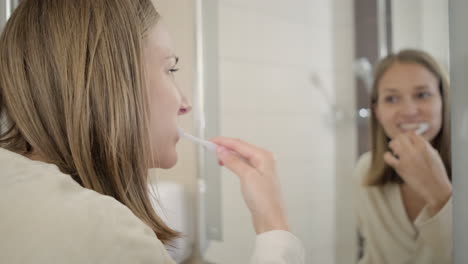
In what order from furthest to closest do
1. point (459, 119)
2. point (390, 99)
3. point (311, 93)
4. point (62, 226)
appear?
1. point (311, 93)
2. point (390, 99)
3. point (459, 119)
4. point (62, 226)

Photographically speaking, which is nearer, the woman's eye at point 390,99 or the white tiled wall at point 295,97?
the woman's eye at point 390,99

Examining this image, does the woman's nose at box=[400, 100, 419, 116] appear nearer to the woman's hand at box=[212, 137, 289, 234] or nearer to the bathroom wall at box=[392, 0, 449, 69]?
the bathroom wall at box=[392, 0, 449, 69]

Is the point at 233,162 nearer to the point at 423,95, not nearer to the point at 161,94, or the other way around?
the point at 161,94

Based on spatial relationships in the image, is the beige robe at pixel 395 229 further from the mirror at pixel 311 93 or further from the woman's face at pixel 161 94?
the woman's face at pixel 161 94

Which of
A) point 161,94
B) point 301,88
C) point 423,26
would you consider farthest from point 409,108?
point 161,94

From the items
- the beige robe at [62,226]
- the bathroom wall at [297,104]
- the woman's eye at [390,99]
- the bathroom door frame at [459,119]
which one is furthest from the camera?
the bathroom wall at [297,104]

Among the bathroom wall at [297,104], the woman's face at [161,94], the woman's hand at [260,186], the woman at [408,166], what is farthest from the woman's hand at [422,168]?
the woman's face at [161,94]

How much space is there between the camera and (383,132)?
0.67 m

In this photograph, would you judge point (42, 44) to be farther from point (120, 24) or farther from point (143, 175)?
point (143, 175)

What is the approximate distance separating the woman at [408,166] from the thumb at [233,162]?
217 millimetres

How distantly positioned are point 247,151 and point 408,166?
271 millimetres

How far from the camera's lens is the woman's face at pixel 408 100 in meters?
0.61

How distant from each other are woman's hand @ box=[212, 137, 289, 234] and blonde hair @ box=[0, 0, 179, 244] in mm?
178

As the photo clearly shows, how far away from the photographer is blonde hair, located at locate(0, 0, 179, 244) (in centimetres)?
58
